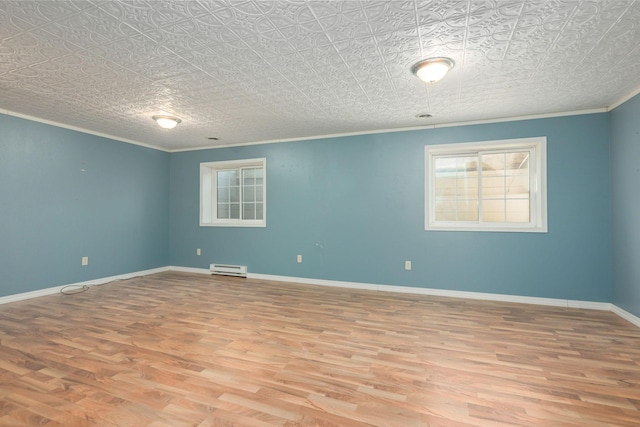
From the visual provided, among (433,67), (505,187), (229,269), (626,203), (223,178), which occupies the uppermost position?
(433,67)

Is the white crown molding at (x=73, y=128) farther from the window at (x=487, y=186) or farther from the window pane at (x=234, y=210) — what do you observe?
the window at (x=487, y=186)

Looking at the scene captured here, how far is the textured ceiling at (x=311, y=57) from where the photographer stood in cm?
177

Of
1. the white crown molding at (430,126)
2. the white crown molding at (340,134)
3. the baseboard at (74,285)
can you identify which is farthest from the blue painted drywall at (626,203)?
the baseboard at (74,285)

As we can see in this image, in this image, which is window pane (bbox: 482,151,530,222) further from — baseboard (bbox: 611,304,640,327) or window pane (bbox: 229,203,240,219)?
window pane (bbox: 229,203,240,219)

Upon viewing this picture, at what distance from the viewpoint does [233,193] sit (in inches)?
222

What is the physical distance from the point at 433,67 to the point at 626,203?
2.72m

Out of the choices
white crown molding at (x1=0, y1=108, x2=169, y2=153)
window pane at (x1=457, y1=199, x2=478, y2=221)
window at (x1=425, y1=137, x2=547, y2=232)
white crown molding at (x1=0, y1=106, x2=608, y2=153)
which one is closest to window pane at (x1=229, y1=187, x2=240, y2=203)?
white crown molding at (x1=0, y1=106, x2=608, y2=153)

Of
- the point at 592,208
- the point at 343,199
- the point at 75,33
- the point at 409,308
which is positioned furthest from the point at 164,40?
the point at 592,208

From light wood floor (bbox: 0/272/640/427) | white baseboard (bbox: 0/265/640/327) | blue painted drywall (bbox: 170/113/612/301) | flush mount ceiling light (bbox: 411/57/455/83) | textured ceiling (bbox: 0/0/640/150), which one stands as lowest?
light wood floor (bbox: 0/272/640/427)

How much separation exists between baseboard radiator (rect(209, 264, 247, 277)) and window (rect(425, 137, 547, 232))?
320 centimetres

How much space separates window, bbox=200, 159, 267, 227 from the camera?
5.34 meters

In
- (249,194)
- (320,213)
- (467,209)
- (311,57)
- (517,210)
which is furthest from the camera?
(249,194)

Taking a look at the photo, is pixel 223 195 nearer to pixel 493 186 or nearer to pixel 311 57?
pixel 311 57

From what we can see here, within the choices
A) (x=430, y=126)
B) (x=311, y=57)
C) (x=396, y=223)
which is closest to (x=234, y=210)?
(x=396, y=223)
